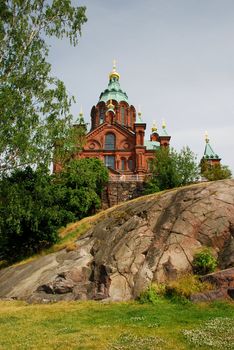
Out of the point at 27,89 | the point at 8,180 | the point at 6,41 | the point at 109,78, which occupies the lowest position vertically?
the point at 8,180

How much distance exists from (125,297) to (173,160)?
967 inches

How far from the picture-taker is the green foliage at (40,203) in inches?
821

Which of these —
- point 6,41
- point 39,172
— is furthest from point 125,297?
point 6,41

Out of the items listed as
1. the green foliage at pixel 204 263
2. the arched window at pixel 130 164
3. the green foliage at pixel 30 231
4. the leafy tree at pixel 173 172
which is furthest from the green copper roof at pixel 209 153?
the green foliage at pixel 204 263

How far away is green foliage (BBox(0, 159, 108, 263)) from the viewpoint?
68.4 feet

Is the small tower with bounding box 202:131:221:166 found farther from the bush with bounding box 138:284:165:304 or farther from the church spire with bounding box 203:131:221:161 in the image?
the bush with bounding box 138:284:165:304

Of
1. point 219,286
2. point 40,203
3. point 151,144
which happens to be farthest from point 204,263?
point 151,144

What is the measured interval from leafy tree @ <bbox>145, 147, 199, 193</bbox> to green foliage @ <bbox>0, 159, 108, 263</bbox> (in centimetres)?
595

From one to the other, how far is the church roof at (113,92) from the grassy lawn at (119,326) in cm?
5502

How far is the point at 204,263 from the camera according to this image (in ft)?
64.0

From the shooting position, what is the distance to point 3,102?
730 inches

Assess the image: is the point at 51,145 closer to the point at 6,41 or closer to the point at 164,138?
the point at 6,41

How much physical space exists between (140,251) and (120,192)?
71.9 feet

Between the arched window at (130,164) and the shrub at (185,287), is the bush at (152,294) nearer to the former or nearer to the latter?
the shrub at (185,287)
